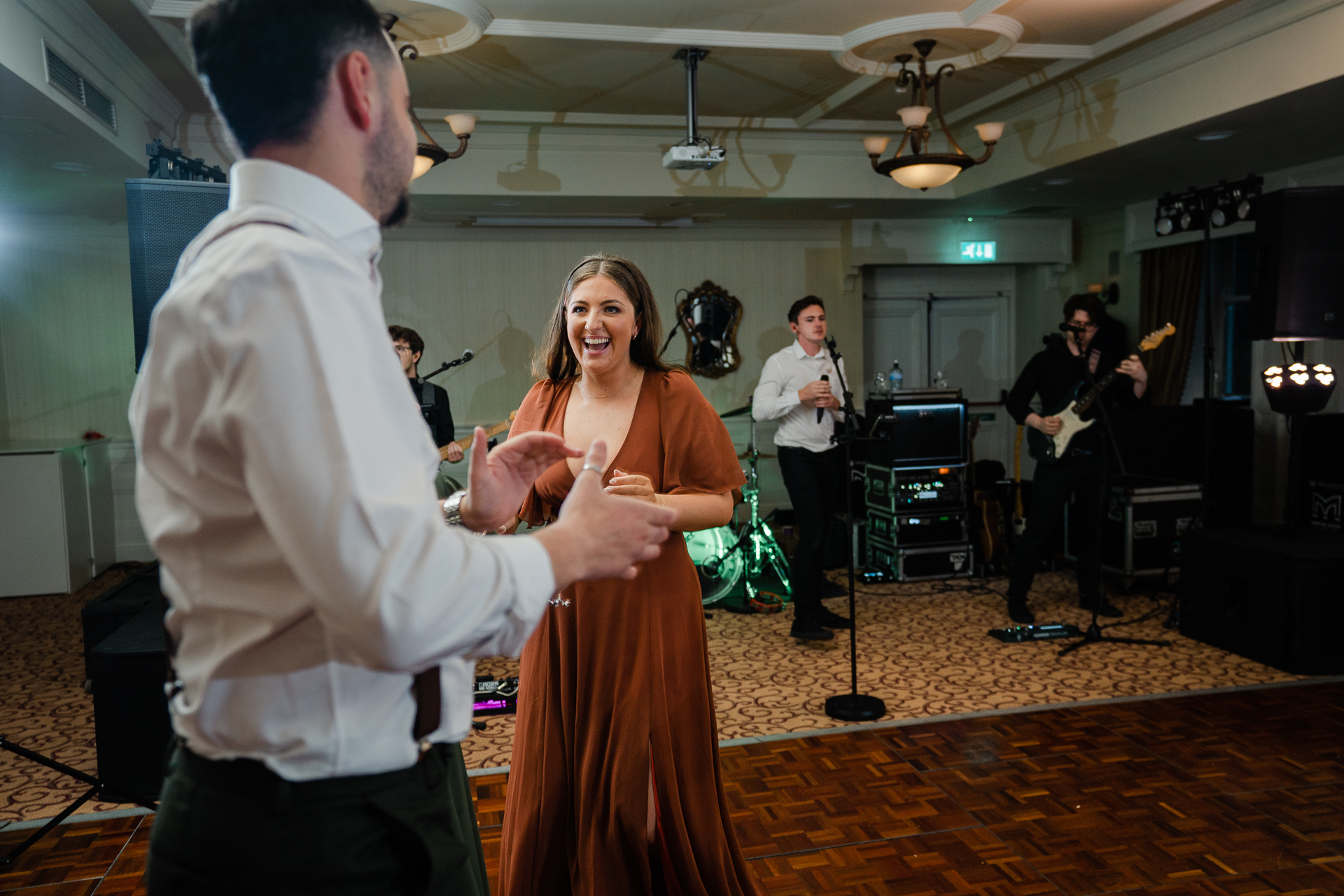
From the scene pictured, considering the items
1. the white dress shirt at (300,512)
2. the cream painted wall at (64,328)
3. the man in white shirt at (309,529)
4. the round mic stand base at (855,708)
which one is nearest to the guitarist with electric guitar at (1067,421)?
the round mic stand base at (855,708)

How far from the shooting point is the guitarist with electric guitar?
16.5 ft

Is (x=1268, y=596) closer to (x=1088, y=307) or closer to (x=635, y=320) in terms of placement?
(x=1088, y=307)

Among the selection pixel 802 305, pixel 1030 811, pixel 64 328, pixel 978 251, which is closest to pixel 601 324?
pixel 1030 811

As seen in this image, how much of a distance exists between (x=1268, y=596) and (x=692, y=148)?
3.70m

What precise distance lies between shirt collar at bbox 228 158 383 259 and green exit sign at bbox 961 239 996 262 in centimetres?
822

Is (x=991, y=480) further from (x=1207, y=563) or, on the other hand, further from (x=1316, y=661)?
(x=1316, y=661)

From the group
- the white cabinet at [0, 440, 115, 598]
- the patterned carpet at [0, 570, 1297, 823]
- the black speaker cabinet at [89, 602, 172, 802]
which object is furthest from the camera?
the white cabinet at [0, 440, 115, 598]

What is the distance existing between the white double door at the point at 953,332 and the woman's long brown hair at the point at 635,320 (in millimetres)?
6712

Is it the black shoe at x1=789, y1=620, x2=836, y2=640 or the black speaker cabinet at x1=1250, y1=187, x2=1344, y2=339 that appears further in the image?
the black shoe at x1=789, y1=620, x2=836, y2=640

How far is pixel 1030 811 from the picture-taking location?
9.60ft

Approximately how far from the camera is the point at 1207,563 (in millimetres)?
4633

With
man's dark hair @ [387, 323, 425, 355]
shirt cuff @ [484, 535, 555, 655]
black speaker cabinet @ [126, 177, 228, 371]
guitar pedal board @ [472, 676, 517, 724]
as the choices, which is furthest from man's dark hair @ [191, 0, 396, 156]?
man's dark hair @ [387, 323, 425, 355]

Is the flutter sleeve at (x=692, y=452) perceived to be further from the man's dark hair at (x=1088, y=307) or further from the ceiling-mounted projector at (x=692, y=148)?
the man's dark hair at (x=1088, y=307)

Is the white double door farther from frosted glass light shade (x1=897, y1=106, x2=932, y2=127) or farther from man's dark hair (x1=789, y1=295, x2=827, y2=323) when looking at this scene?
frosted glass light shade (x1=897, y1=106, x2=932, y2=127)
